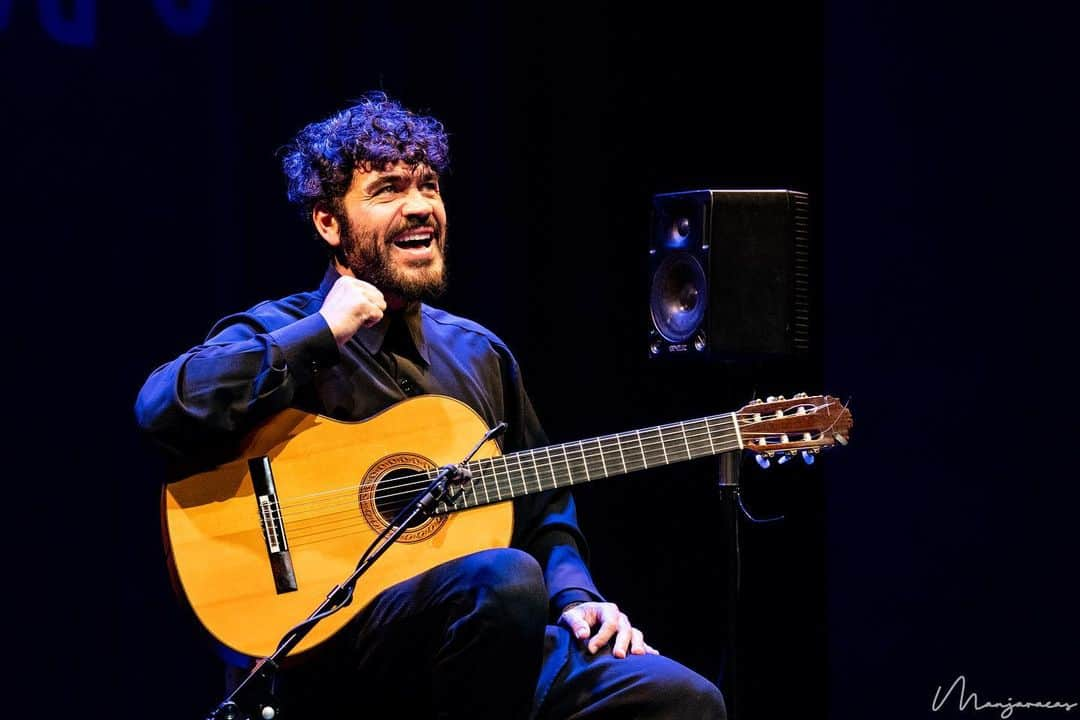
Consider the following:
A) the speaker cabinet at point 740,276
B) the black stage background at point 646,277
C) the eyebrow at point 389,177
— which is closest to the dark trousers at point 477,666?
the speaker cabinet at point 740,276

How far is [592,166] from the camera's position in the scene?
3.78 meters

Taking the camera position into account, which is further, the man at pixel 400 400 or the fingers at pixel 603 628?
the fingers at pixel 603 628

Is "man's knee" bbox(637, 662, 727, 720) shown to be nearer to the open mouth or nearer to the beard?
the beard

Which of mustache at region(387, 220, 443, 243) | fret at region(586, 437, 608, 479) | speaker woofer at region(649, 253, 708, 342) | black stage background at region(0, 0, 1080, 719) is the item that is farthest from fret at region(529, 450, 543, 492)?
black stage background at region(0, 0, 1080, 719)

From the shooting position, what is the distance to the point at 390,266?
2.83 metres

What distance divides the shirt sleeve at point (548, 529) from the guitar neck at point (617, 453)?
23cm

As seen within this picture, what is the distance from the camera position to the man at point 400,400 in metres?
2.19

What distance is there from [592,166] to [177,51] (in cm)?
127

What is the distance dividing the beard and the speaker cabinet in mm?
573

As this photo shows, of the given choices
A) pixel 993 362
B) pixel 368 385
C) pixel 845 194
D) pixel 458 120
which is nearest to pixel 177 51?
pixel 458 120

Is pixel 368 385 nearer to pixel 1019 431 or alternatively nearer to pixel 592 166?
pixel 592 166

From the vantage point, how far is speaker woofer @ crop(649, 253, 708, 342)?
9.39ft

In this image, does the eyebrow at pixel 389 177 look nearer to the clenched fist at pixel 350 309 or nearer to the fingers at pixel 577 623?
the clenched fist at pixel 350 309

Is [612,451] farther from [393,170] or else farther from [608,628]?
[393,170]
